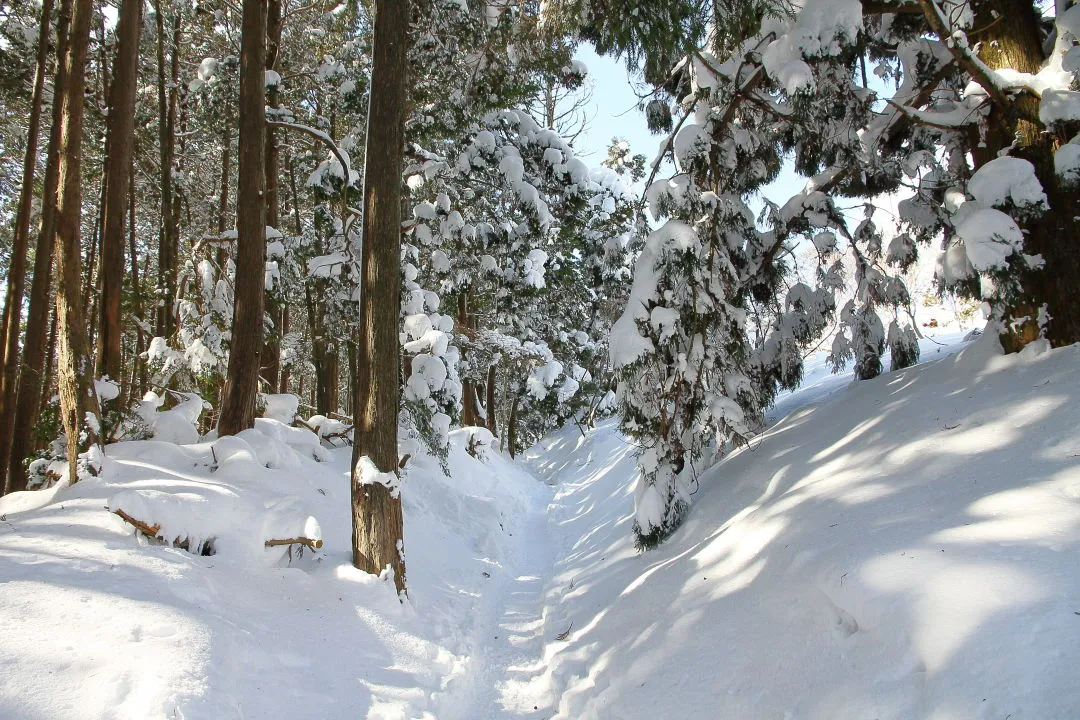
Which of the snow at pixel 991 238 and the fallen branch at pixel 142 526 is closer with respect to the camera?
the snow at pixel 991 238

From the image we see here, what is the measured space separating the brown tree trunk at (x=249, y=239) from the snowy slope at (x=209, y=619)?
669mm

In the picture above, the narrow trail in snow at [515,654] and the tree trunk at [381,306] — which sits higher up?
the tree trunk at [381,306]

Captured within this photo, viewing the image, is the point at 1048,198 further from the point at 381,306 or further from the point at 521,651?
the point at 521,651

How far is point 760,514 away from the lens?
5102 millimetres

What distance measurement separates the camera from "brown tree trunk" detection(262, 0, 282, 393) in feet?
29.8

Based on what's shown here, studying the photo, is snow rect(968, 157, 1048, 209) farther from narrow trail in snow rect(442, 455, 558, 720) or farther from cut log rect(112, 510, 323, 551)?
cut log rect(112, 510, 323, 551)

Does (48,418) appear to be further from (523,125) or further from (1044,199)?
(1044,199)

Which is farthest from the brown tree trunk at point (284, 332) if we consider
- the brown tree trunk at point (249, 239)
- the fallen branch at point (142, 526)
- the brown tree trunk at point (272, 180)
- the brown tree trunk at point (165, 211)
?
the fallen branch at point (142, 526)

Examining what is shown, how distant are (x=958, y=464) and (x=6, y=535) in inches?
260

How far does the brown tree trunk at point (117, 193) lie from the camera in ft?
24.0

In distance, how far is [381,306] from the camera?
566 cm

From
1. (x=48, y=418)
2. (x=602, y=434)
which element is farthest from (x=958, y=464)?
(x=602, y=434)

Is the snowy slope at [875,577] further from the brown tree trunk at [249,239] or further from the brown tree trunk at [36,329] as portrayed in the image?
the brown tree trunk at [36,329]

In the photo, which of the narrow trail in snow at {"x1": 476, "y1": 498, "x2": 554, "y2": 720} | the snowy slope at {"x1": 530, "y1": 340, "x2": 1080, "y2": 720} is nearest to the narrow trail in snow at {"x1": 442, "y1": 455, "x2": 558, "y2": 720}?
the narrow trail in snow at {"x1": 476, "y1": 498, "x2": 554, "y2": 720}
